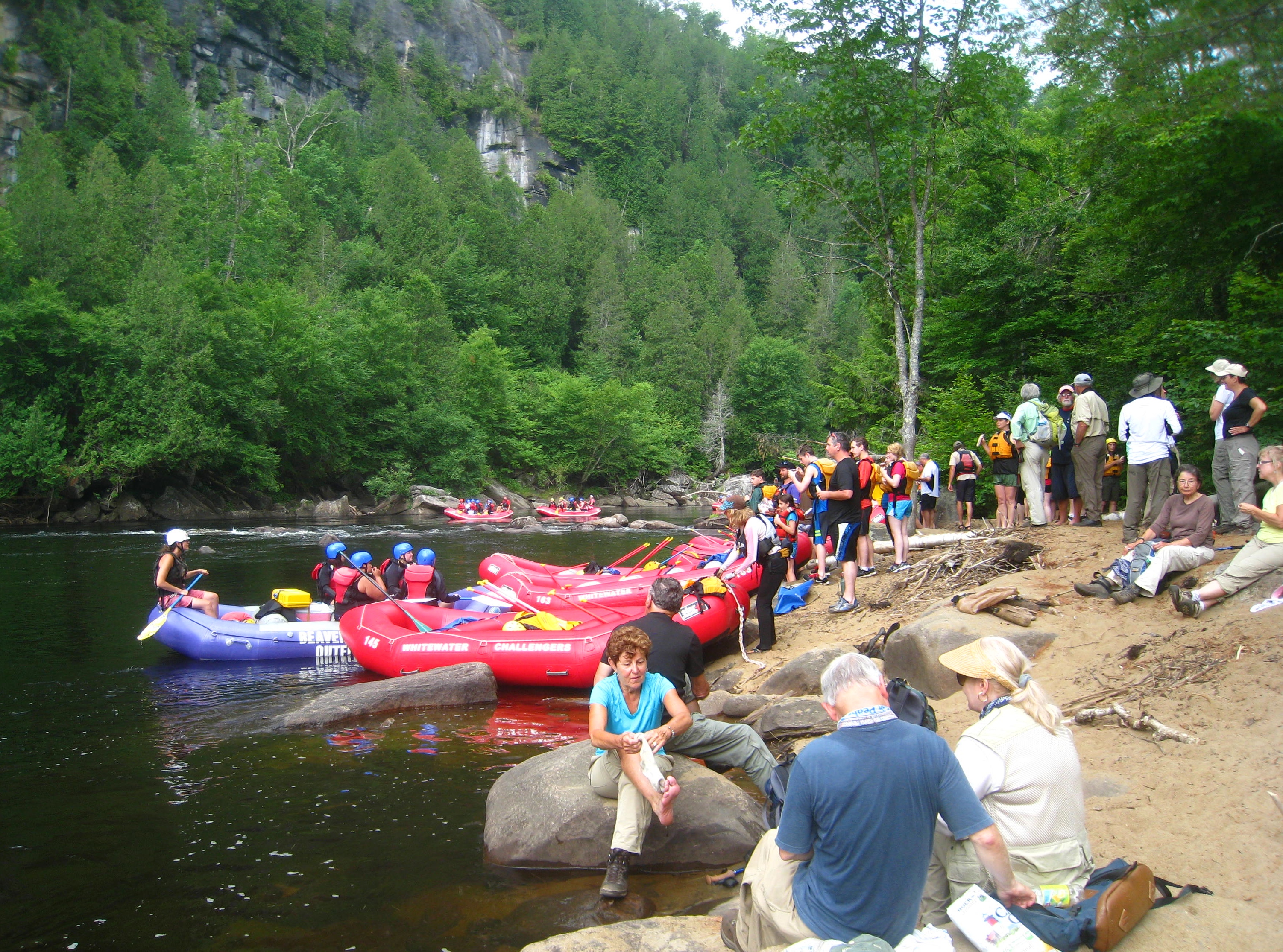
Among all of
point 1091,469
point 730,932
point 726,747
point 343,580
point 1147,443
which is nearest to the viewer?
point 730,932

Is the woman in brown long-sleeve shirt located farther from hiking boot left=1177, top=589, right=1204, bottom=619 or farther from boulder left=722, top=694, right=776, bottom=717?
boulder left=722, top=694, right=776, bottom=717

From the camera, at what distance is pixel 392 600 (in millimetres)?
9562

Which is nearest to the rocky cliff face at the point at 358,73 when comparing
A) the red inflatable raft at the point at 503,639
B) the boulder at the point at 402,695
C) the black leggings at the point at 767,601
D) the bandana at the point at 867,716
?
the red inflatable raft at the point at 503,639

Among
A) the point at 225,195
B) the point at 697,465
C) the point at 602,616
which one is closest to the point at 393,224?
the point at 225,195

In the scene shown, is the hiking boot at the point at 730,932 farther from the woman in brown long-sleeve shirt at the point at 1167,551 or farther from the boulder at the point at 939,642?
the woman in brown long-sleeve shirt at the point at 1167,551

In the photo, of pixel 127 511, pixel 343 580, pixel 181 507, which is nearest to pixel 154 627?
pixel 343 580

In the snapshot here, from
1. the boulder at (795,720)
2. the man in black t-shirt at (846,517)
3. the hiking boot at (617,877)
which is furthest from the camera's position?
the man in black t-shirt at (846,517)

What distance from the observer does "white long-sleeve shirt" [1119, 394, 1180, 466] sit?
7684 mm

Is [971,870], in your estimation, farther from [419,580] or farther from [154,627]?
[154,627]

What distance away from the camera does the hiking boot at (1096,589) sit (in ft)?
21.6

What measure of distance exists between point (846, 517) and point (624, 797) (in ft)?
16.3

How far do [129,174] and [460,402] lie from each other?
22.3 metres

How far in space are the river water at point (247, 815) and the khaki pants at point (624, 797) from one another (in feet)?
0.95

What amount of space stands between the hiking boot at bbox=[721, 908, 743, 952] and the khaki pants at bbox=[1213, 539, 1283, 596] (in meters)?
4.36
